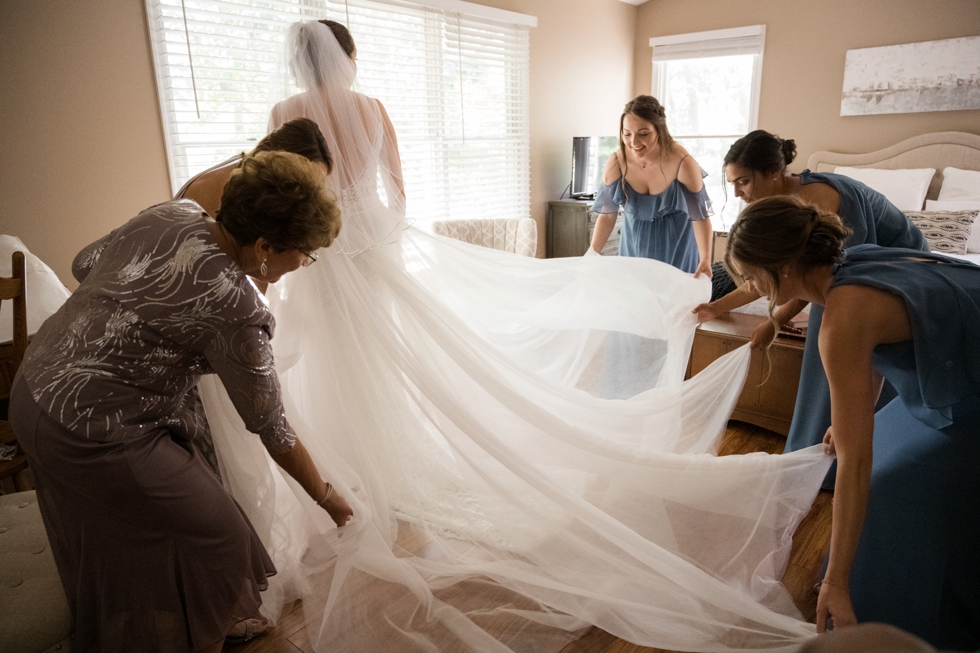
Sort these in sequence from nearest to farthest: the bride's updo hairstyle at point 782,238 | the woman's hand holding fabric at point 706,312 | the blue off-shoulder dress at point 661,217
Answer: the bride's updo hairstyle at point 782,238 → the woman's hand holding fabric at point 706,312 → the blue off-shoulder dress at point 661,217

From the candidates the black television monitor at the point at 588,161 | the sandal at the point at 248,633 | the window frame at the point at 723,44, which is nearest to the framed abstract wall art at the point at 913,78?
the window frame at the point at 723,44

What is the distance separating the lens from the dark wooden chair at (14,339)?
1.75 metres

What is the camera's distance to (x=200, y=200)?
1604 millimetres

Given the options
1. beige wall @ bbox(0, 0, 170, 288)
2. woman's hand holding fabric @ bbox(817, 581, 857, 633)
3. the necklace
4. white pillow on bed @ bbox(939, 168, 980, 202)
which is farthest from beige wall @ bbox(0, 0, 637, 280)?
white pillow on bed @ bbox(939, 168, 980, 202)

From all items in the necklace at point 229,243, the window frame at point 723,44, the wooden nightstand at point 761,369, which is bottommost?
the wooden nightstand at point 761,369

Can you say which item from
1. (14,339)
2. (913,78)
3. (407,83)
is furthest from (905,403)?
(913,78)

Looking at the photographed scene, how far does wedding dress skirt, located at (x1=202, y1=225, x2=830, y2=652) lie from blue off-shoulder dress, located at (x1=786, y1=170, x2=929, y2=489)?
0.33 meters

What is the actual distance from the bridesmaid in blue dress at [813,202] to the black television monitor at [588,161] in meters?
2.94

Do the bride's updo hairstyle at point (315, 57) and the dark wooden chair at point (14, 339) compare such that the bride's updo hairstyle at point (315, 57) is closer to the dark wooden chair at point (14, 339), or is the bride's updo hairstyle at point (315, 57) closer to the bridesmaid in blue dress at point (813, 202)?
the dark wooden chair at point (14, 339)

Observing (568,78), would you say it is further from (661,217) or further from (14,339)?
(14,339)

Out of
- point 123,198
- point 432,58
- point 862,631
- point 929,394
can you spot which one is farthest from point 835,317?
point 432,58

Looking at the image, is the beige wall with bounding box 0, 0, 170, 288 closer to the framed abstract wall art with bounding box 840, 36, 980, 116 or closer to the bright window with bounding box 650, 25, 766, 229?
the bright window with bounding box 650, 25, 766, 229

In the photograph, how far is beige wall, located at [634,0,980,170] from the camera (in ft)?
14.4

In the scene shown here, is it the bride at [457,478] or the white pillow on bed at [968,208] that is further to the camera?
the white pillow on bed at [968,208]
